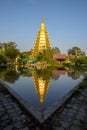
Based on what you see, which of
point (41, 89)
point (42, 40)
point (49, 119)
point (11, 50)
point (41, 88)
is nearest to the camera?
point (49, 119)

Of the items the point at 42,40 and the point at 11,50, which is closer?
the point at 42,40

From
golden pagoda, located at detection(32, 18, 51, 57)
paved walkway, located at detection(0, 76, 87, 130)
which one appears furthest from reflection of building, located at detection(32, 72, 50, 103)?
golden pagoda, located at detection(32, 18, 51, 57)

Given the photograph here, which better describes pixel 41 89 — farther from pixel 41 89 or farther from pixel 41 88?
pixel 41 88

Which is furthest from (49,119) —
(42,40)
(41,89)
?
(42,40)

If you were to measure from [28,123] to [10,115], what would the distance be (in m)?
0.95

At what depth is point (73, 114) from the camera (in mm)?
5652

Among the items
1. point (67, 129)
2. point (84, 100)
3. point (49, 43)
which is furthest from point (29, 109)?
point (49, 43)

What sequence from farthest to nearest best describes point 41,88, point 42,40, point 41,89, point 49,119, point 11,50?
point 11,50 → point 42,40 → point 41,88 → point 41,89 → point 49,119

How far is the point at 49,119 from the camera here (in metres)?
5.14

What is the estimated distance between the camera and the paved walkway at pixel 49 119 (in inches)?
182

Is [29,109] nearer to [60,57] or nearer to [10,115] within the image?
[10,115]

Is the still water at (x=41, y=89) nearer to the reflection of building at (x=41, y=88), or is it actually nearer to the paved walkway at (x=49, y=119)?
the reflection of building at (x=41, y=88)

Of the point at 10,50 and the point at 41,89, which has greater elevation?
the point at 10,50

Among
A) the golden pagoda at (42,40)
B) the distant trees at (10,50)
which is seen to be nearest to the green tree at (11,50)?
the distant trees at (10,50)
